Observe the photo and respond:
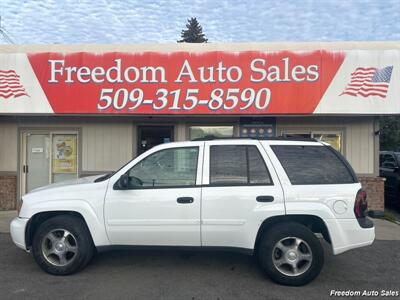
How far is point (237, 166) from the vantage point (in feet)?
16.5

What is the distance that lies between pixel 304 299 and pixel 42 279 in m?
3.37

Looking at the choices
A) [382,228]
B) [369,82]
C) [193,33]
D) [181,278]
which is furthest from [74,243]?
[193,33]

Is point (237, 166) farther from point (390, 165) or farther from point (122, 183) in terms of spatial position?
point (390, 165)

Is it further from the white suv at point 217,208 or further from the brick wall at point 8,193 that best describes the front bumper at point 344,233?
the brick wall at point 8,193

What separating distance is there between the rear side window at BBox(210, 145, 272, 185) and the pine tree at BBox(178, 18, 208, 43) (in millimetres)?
41627

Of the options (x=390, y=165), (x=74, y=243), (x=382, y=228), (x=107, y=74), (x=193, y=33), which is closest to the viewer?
(x=74, y=243)

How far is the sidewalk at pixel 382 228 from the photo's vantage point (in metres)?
7.58

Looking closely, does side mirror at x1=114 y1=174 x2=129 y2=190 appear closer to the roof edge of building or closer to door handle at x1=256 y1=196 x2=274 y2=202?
door handle at x1=256 y1=196 x2=274 y2=202

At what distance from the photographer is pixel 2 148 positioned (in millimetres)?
10531

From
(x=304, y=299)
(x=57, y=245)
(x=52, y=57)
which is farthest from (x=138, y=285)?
(x=52, y=57)

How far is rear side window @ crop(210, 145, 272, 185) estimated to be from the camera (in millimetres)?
4961

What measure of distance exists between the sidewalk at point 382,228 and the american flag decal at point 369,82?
304cm

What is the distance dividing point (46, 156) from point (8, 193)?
4.64ft

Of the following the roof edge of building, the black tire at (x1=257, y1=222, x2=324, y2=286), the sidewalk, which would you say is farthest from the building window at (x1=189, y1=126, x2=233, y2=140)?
the black tire at (x1=257, y1=222, x2=324, y2=286)
